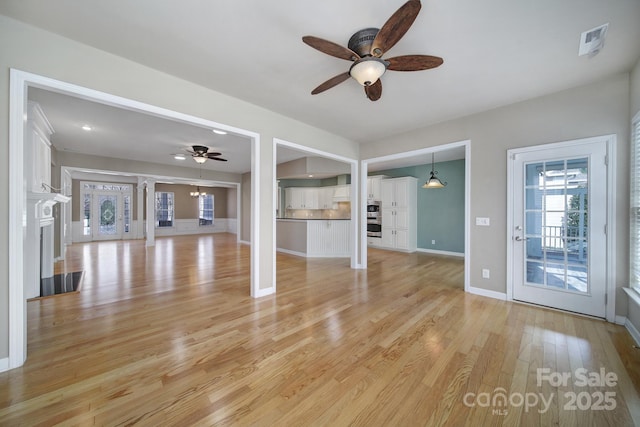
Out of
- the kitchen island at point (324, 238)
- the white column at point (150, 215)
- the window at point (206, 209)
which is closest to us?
the kitchen island at point (324, 238)

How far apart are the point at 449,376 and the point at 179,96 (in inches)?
150

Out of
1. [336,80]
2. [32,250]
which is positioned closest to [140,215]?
[32,250]

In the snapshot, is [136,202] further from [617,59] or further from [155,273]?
[617,59]

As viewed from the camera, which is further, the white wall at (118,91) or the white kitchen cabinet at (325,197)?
the white kitchen cabinet at (325,197)

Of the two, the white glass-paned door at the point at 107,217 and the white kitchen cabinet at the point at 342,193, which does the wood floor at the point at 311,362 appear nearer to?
the white kitchen cabinet at the point at 342,193

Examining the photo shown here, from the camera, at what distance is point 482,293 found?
3.59 m

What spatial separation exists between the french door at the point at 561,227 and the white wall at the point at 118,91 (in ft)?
11.4

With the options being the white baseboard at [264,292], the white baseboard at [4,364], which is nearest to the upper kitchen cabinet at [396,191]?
the white baseboard at [264,292]

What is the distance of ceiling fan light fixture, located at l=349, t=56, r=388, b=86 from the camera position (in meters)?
1.98

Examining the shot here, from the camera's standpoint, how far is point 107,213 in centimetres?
988

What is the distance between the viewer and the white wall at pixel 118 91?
1855 mm

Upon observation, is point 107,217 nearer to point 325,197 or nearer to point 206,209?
point 206,209

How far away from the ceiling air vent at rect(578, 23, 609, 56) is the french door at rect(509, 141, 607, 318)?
1103 millimetres

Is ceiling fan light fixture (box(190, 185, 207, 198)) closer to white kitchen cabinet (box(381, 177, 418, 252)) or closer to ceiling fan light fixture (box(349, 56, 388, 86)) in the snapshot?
white kitchen cabinet (box(381, 177, 418, 252))
